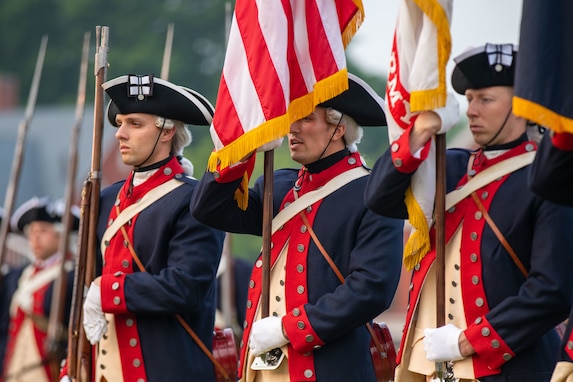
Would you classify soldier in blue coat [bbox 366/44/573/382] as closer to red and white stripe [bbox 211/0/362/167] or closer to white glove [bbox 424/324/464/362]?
white glove [bbox 424/324/464/362]

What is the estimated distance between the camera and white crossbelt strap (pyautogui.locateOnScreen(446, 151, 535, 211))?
5.58 metres

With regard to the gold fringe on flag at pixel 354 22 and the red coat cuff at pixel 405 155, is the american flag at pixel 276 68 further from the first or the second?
the red coat cuff at pixel 405 155

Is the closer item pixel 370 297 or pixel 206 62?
pixel 370 297

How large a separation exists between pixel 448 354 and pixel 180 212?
185 centimetres

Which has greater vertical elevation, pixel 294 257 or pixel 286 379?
pixel 294 257

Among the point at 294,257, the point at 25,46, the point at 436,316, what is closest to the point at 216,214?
the point at 294,257

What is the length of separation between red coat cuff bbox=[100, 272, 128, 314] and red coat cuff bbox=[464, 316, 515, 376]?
72.8 inches

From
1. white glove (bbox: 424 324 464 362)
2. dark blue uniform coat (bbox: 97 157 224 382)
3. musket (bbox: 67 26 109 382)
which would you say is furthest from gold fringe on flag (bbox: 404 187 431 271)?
musket (bbox: 67 26 109 382)

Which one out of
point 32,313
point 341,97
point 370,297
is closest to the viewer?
point 370,297

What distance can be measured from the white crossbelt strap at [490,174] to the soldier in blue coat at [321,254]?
0.44 metres

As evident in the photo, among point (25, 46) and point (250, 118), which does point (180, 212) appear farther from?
point (25, 46)

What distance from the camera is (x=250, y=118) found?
240 inches

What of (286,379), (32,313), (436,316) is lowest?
(32,313)

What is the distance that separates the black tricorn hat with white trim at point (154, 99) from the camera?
684 cm
